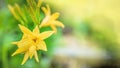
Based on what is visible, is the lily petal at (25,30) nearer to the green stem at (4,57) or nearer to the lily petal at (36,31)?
the lily petal at (36,31)

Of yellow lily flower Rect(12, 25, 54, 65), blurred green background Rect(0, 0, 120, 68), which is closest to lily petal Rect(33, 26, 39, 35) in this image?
yellow lily flower Rect(12, 25, 54, 65)

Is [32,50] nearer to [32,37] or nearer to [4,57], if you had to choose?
[32,37]

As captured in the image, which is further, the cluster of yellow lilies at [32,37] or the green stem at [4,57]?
the green stem at [4,57]

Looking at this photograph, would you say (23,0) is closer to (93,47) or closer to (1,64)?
(1,64)

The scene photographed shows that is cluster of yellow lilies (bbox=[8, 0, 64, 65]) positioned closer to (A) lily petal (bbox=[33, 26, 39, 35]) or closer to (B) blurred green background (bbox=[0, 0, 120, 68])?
(A) lily petal (bbox=[33, 26, 39, 35])

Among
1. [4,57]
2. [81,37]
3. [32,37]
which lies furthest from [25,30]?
[81,37]

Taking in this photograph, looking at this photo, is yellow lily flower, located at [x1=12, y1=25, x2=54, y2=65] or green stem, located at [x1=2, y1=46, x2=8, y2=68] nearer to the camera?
yellow lily flower, located at [x1=12, y1=25, x2=54, y2=65]

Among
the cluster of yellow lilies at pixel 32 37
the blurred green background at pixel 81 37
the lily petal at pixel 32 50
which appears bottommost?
the lily petal at pixel 32 50

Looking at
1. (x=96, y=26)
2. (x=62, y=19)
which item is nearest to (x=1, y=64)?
(x=62, y=19)

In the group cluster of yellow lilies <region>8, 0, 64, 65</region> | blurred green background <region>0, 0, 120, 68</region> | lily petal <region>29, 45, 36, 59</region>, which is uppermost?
blurred green background <region>0, 0, 120, 68</region>

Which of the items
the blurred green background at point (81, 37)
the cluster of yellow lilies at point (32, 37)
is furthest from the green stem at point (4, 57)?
the cluster of yellow lilies at point (32, 37)
